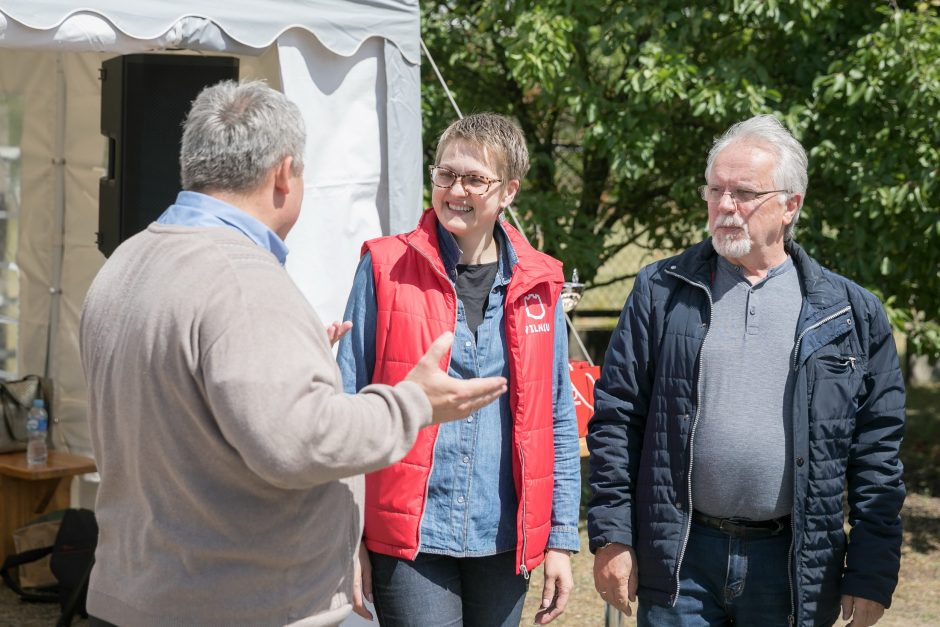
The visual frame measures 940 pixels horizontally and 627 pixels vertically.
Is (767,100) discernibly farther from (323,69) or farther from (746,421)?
(746,421)

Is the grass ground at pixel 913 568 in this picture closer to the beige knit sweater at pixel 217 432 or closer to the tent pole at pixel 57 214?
the tent pole at pixel 57 214

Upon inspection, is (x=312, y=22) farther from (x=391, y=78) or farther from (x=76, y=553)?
(x=76, y=553)

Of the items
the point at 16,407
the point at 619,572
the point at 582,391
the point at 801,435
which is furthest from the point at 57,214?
the point at 801,435

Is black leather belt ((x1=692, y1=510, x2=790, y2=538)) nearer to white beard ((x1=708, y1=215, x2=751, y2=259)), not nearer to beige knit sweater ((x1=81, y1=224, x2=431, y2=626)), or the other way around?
white beard ((x1=708, y1=215, x2=751, y2=259))

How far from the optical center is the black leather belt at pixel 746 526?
2410 mm

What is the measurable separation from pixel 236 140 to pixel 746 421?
1.25m

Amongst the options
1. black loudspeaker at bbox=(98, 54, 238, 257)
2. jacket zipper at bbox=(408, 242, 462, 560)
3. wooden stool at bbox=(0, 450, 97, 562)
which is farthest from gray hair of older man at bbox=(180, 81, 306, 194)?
wooden stool at bbox=(0, 450, 97, 562)

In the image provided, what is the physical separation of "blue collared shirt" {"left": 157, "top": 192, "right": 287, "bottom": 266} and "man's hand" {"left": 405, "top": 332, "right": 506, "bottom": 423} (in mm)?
308

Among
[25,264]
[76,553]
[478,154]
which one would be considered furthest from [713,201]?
[25,264]

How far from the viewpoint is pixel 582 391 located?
12.8ft

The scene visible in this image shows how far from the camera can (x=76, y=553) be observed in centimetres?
497

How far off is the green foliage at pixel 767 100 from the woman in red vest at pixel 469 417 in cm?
298

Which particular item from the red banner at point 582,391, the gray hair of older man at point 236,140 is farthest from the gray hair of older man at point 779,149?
the red banner at point 582,391

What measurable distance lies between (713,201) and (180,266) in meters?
1.29
